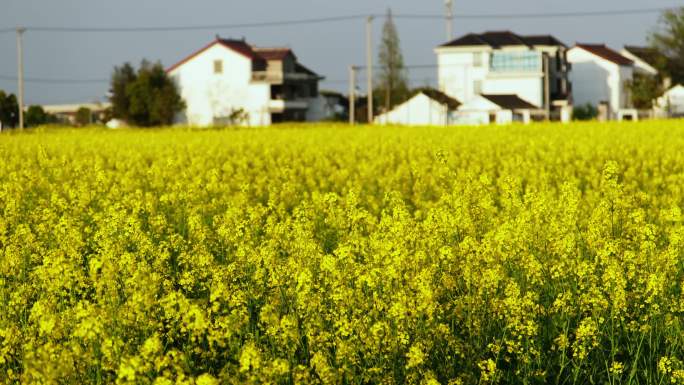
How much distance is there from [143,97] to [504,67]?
104ft

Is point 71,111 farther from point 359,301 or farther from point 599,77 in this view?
point 359,301

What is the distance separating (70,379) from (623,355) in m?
4.42

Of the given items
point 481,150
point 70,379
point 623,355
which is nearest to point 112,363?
point 70,379

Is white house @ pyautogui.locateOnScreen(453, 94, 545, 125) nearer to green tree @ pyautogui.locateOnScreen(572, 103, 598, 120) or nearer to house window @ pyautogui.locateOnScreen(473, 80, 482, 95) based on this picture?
house window @ pyautogui.locateOnScreen(473, 80, 482, 95)

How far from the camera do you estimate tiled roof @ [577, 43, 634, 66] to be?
10769 cm

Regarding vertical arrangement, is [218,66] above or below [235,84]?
above

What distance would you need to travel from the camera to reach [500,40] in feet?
326

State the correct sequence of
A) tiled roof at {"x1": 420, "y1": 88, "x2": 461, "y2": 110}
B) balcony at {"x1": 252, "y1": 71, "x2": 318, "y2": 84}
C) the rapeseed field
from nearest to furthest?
the rapeseed field, balcony at {"x1": 252, "y1": 71, "x2": 318, "y2": 84}, tiled roof at {"x1": 420, "y1": 88, "x2": 461, "y2": 110}

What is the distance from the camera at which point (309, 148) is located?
2527cm

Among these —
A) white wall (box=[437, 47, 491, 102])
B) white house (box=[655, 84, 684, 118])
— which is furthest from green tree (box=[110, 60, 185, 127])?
white house (box=[655, 84, 684, 118])

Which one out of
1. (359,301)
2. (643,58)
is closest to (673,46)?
(643,58)

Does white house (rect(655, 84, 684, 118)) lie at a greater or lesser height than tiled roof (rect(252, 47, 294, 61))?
lesser

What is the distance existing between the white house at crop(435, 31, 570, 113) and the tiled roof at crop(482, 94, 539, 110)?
126cm

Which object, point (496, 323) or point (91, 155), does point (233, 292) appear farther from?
point (91, 155)
